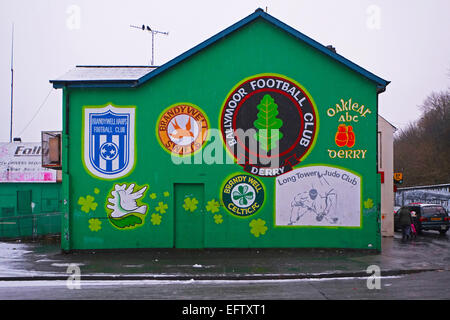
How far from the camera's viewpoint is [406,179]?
60688mm

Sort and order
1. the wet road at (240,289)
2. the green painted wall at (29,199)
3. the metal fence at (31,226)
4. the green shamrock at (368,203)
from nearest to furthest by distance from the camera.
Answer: the wet road at (240,289), the green shamrock at (368,203), the metal fence at (31,226), the green painted wall at (29,199)

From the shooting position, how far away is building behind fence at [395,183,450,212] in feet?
111

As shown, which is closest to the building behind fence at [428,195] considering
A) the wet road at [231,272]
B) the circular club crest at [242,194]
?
the wet road at [231,272]

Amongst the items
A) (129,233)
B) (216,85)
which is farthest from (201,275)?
(216,85)

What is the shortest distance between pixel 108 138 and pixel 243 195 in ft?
16.9

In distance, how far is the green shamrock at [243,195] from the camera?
53.4ft

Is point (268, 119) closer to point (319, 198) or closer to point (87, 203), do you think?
point (319, 198)

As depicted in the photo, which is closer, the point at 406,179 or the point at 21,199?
the point at 21,199

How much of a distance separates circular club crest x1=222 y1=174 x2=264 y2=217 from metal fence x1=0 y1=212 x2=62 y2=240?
12122mm

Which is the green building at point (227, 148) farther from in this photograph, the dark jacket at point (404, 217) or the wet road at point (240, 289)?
the dark jacket at point (404, 217)

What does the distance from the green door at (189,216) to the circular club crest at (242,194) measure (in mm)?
920

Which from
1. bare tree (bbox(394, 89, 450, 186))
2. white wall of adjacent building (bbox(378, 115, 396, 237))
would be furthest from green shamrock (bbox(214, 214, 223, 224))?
bare tree (bbox(394, 89, 450, 186))
